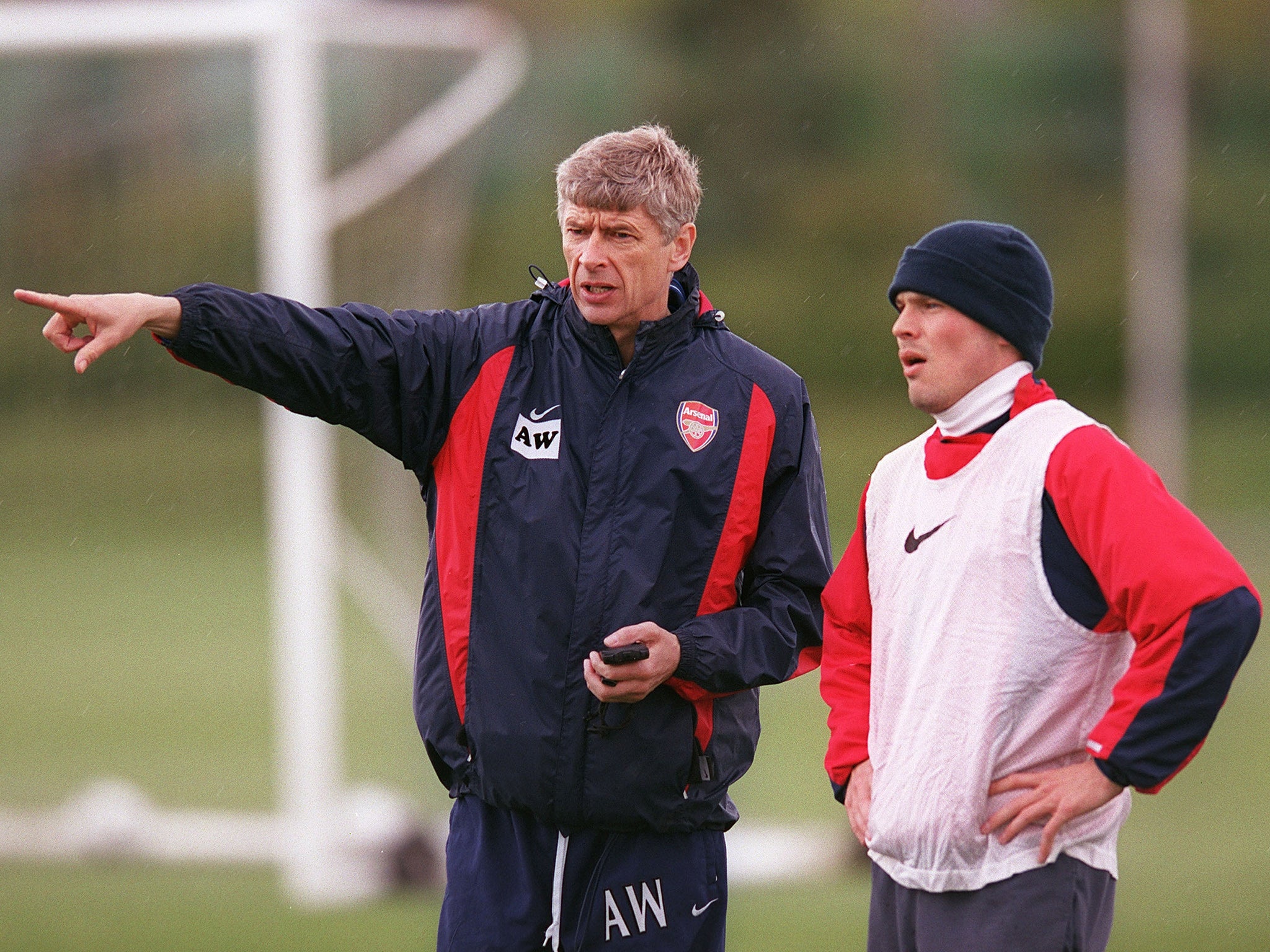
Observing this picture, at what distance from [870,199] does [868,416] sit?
3468 millimetres

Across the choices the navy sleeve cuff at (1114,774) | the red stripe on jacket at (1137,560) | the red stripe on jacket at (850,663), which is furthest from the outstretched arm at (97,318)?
the navy sleeve cuff at (1114,774)

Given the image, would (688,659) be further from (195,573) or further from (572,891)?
(195,573)

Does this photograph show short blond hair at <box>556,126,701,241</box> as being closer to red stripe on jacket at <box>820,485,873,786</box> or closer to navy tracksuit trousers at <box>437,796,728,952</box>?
red stripe on jacket at <box>820,485,873,786</box>

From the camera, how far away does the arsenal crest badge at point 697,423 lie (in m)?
2.73

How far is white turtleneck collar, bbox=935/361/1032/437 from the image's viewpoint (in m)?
2.51

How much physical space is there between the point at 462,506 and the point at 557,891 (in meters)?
0.65

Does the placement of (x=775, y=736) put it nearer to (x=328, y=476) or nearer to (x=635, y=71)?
(x=328, y=476)

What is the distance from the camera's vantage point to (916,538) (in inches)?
100

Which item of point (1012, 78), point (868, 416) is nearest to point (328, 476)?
point (868, 416)

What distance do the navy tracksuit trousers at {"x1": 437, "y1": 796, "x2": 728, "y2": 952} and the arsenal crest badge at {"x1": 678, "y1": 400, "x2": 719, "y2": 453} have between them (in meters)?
0.66

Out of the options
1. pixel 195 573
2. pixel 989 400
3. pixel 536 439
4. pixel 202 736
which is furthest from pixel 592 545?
pixel 195 573

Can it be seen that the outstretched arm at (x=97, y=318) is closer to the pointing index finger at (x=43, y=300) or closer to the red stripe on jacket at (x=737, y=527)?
the pointing index finger at (x=43, y=300)

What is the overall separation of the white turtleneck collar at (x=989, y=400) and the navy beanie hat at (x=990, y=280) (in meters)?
0.04

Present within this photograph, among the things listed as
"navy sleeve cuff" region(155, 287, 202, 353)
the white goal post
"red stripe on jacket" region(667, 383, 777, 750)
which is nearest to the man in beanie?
"red stripe on jacket" region(667, 383, 777, 750)
